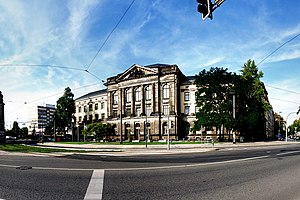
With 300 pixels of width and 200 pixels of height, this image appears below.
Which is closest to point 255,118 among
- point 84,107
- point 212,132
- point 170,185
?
point 212,132

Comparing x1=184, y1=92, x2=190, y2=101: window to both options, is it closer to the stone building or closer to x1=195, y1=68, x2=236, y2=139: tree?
the stone building

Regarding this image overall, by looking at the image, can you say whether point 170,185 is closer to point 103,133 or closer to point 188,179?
point 188,179

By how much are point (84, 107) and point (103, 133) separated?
33382mm

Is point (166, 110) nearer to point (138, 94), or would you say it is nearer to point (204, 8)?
point (138, 94)

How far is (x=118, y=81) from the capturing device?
75.8 meters

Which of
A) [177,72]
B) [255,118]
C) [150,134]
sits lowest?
[150,134]

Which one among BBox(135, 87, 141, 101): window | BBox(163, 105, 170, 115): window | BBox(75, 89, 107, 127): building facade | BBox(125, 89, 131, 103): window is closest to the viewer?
BBox(163, 105, 170, 115): window

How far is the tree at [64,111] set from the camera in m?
81.9

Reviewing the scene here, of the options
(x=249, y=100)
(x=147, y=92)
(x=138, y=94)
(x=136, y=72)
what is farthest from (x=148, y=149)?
(x=136, y=72)

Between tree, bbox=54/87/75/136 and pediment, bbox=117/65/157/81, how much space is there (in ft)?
67.1

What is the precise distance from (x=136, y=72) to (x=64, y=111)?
92.0 feet

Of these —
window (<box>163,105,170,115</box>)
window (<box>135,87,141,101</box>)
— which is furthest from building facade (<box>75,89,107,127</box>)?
window (<box>163,105,170,115</box>)

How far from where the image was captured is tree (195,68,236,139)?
4716cm

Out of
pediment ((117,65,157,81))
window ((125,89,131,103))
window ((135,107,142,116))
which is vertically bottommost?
window ((135,107,142,116))
